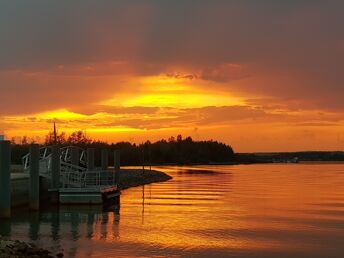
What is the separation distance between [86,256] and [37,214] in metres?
13.0

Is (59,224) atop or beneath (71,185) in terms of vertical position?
beneath

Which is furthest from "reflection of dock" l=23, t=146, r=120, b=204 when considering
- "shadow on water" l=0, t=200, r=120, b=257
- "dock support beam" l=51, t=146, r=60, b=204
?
"shadow on water" l=0, t=200, r=120, b=257

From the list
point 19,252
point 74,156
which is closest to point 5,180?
point 19,252

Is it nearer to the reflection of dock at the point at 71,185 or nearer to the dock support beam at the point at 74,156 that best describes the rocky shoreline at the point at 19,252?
the reflection of dock at the point at 71,185

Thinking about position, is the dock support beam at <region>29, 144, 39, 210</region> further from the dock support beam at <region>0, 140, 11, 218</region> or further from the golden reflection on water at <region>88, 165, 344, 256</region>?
the golden reflection on water at <region>88, 165, 344, 256</region>

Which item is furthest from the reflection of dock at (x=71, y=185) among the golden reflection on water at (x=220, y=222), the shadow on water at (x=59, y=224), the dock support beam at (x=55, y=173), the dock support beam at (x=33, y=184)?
the dock support beam at (x=33, y=184)

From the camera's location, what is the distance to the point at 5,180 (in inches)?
1083

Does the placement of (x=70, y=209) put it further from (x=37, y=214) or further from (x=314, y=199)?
(x=314, y=199)

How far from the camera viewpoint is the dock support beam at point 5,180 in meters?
27.4

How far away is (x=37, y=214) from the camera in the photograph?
1260 inches

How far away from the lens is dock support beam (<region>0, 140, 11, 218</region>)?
27391 mm

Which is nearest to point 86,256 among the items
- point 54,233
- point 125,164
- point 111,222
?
point 54,233

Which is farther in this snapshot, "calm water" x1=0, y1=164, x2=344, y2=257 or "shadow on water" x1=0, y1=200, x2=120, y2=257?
"shadow on water" x1=0, y1=200, x2=120, y2=257

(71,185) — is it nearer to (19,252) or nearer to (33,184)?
(33,184)
